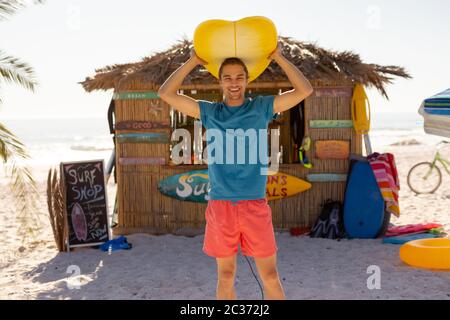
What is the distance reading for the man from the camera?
3299mm

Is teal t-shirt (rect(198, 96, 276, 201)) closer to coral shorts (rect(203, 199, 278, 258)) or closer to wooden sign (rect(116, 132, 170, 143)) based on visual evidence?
coral shorts (rect(203, 199, 278, 258))

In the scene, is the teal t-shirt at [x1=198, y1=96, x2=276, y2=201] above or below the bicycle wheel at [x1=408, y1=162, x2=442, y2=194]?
above

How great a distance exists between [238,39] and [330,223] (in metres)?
5.24

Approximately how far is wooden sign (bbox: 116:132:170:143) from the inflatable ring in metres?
3.71

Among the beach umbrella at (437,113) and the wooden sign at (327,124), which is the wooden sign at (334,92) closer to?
the wooden sign at (327,124)

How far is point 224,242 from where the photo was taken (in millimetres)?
3301

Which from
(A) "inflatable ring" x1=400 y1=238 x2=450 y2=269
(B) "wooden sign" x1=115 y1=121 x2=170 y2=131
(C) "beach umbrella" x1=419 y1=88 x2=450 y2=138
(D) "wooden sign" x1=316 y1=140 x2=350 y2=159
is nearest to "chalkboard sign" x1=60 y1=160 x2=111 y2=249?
(B) "wooden sign" x1=115 y1=121 x2=170 y2=131

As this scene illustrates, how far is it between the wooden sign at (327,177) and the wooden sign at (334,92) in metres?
1.14

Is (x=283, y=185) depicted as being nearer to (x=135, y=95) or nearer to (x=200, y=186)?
(x=200, y=186)

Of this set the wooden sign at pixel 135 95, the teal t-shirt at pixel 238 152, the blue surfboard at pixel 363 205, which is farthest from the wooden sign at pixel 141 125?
the teal t-shirt at pixel 238 152

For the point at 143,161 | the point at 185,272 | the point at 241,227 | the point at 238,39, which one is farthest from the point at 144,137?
the point at 241,227
